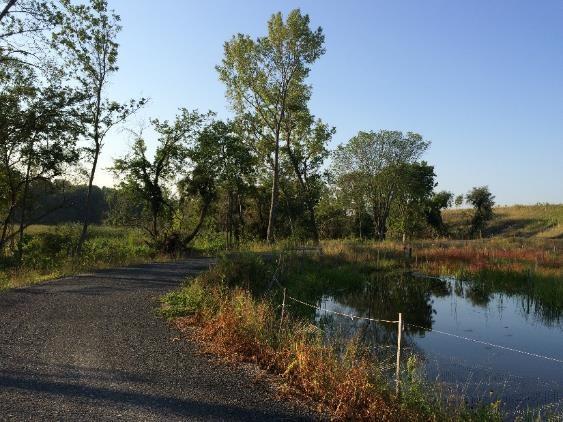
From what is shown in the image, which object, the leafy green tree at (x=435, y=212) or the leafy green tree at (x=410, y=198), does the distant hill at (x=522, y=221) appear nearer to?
the leafy green tree at (x=435, y=212)

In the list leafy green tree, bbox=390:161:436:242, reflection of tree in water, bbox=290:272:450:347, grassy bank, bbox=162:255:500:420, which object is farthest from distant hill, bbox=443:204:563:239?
grassy bank, bbox=162:255:500:420

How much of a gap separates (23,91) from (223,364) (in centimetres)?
1748

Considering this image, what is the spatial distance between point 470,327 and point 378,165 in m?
37.6

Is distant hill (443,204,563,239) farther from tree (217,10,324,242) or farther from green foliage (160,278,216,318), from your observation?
green foliage (160,278,216,318)

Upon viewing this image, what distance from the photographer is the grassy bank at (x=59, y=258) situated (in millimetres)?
15731

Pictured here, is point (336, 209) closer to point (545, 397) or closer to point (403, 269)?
point (403, 269)

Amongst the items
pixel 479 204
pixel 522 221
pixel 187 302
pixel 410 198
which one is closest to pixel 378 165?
pixel 410 198

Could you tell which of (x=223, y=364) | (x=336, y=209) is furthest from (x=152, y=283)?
(x=336, y=209)

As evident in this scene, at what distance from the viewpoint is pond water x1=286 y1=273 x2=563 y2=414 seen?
8070 mm

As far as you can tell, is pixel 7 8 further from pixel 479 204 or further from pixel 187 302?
pixel 479 204

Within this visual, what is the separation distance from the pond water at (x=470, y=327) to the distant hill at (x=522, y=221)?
43.3 m

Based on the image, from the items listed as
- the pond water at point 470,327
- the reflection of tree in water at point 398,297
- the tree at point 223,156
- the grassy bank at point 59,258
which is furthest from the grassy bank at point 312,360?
the tree at point 223,156

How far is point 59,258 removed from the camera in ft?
71.9

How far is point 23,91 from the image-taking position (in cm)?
1956
